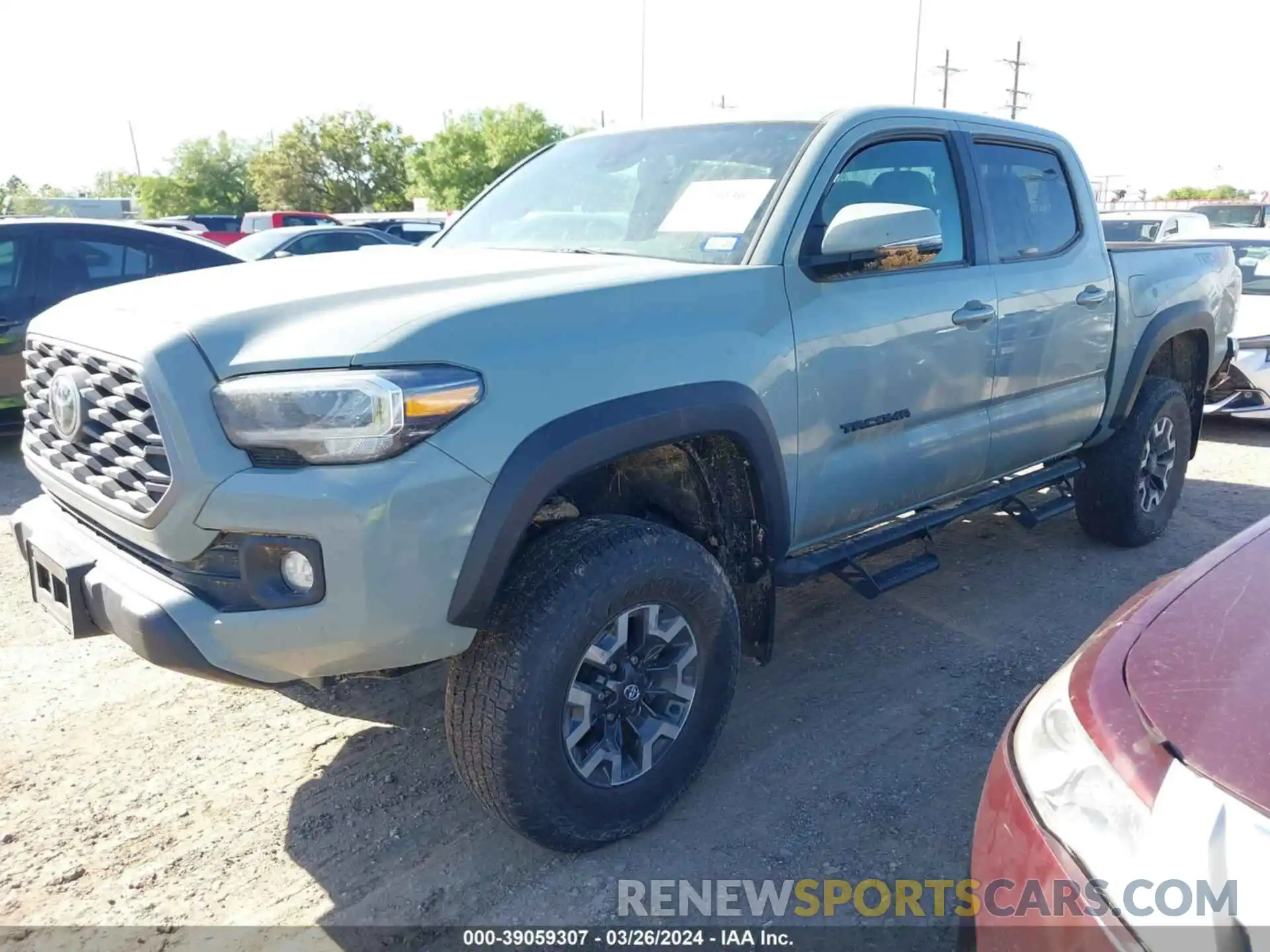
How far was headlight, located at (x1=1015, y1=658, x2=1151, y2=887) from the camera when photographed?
1.58 m

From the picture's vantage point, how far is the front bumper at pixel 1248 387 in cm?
793

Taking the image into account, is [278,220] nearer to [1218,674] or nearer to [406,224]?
[406,224]

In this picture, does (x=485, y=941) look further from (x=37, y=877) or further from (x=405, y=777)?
(x=37, y=877)

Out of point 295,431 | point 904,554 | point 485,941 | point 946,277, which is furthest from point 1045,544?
point 295,431

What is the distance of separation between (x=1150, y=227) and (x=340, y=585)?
13.6 m

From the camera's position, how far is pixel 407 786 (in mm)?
3055

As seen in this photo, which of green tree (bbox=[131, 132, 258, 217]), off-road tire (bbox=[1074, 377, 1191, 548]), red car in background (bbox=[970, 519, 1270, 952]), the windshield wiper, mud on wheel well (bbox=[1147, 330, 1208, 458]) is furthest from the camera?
green tree (bbox=[131, 132, 258, 217])

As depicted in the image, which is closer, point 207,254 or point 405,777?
point 405,777

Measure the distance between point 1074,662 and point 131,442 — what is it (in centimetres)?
218

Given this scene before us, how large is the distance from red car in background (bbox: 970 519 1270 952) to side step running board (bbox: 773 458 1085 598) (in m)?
1.21

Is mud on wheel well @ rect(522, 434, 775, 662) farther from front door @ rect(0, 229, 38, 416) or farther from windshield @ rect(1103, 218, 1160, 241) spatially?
windshield @ rect(1103, 218, 1160, 241)

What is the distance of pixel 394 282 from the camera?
2654 mm

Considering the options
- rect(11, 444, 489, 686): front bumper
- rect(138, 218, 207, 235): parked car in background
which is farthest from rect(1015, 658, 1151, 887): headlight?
rect(138, 218, 207, 235): parked car in background

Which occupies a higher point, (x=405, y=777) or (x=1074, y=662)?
(x=1074, y=662)
